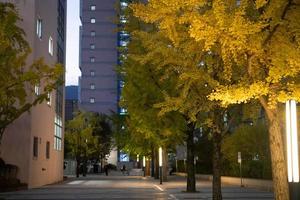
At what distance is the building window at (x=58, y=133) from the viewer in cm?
5122

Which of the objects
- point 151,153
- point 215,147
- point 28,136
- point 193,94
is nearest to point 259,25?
point 193,94

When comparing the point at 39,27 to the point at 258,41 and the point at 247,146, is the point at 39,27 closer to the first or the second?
the point at 247,146

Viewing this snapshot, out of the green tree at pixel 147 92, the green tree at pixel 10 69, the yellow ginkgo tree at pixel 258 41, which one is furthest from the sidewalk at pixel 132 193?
the yellow ginkgo tree at pixel 258 41

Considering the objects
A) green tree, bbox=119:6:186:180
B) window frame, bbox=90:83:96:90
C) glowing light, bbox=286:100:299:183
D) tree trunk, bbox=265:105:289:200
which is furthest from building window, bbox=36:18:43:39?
window frame, bbox=90:83:96:90

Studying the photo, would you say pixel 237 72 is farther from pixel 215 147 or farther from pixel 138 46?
pixel 138 46

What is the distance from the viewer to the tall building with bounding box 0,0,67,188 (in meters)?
37.6

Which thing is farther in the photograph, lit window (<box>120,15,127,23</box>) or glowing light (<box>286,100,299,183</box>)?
lit window (<box>120,15,127,23</box>)

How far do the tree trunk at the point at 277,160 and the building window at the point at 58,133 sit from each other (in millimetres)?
37844

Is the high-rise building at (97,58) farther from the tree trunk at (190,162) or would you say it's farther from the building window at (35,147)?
the tree trunk at (190,162)

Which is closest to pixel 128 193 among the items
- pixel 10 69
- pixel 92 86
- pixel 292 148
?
pixel 10 69

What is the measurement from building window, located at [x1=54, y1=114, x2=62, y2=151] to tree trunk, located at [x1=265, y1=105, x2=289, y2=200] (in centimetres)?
3784

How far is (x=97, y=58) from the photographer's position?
150m

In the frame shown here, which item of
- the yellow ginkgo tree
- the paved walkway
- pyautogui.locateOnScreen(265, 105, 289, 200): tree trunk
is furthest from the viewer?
the paved walkway

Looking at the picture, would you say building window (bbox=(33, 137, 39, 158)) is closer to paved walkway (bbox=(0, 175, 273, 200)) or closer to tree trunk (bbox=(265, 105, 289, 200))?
paved walkway (bbox=(0, 175, 273, 200))
